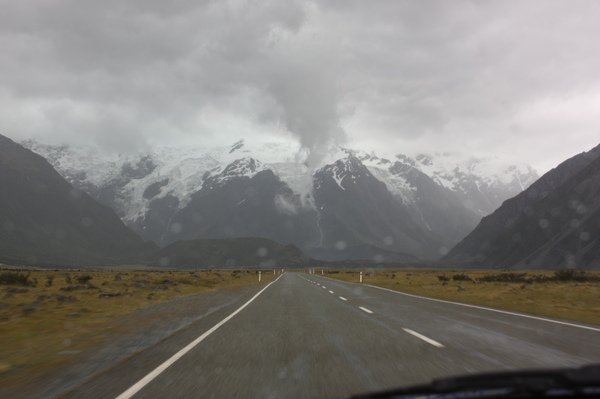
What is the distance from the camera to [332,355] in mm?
7227

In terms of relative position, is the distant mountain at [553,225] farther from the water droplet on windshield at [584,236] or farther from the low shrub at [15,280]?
the low shrub at [15,280]

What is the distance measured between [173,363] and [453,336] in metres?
5.63

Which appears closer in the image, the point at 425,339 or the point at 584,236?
the point at 425,339

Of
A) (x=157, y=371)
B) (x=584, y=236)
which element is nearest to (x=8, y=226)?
(x=584, y=236)

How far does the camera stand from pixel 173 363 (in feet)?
22.6

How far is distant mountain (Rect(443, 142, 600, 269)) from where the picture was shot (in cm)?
11244

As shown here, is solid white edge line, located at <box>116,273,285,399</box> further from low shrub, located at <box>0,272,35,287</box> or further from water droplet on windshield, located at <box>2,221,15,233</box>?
water droplet on windshield, located at <box>2,221,15,233</box>

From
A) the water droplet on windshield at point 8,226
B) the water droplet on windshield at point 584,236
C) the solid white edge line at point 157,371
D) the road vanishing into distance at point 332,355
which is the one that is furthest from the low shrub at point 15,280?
the water droplet on windshield at point 8,226

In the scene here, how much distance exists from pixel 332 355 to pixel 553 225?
511 ft

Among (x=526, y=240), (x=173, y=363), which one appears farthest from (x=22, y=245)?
(x=173, y=363)

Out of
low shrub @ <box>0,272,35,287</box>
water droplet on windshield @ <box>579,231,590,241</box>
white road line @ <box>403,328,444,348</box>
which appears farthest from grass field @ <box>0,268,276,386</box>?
water droplet on windshield @ <box>579,231,590,241</box>

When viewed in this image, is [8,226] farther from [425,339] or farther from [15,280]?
[425,339]

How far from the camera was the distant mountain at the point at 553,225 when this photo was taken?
11244cm

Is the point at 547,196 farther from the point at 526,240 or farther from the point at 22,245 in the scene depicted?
the point at 22,245
